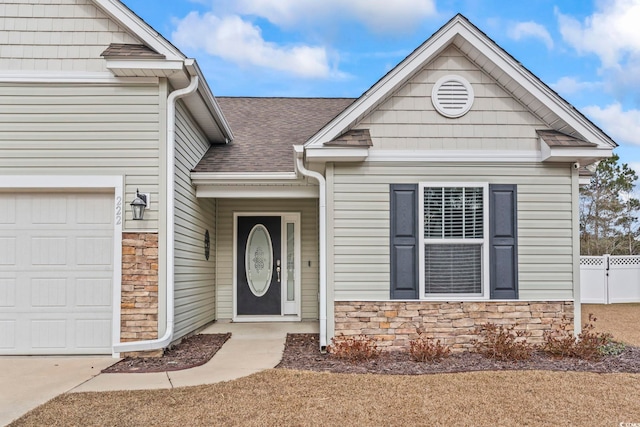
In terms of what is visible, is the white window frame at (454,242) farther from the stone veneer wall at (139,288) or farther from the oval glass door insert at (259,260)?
the oval glass door insert at (259,260)

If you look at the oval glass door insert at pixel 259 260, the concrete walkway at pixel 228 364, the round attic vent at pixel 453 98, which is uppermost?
the round attic vent at pixel 453 98

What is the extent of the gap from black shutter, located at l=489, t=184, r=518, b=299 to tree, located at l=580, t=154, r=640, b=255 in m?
16.9

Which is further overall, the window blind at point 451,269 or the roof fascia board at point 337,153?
the window blind at point 451,269

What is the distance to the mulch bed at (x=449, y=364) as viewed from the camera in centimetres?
540

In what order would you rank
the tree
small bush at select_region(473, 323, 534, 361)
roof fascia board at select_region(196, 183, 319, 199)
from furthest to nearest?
the tree
roof fascia board at select_region(196, 183, 319, 199)
small bush at select_region(473, 323, 534, 361)

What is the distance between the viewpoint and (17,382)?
16.1ft

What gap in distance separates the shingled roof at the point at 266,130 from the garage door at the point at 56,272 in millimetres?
2091

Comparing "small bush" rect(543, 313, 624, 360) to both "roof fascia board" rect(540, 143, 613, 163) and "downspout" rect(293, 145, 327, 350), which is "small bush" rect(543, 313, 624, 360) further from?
"downspout" rect(293, 145, 327, 350)

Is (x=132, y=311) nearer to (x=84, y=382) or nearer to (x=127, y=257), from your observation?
(x=127, y=257)

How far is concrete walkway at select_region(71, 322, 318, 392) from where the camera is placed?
4.83 m

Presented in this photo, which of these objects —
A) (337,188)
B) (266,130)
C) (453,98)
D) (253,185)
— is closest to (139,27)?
(253,185)

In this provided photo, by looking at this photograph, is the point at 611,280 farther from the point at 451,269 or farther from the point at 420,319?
the point at 420,319

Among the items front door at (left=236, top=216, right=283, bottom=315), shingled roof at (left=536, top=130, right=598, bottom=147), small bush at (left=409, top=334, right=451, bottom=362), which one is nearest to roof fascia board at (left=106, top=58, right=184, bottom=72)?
front door at (left=236, top=216, right=283, bottom=315)

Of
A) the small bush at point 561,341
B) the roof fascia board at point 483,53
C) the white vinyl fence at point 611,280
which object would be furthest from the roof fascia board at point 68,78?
the white vinyl fence at point 611,280
